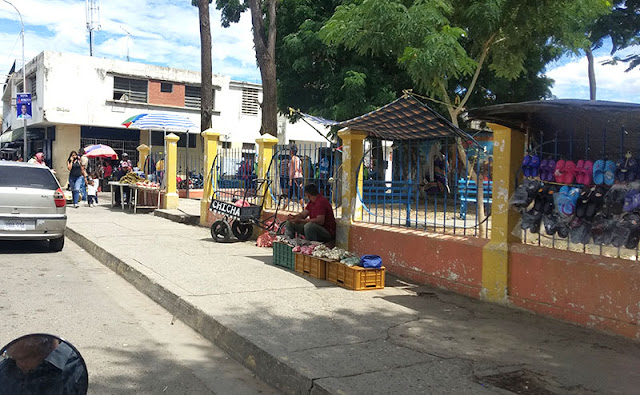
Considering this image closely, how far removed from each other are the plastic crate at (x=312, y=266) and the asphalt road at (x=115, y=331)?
7.29ft

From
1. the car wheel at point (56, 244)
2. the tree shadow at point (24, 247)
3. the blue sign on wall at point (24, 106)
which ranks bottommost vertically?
the tree shadow at point (24, 247)

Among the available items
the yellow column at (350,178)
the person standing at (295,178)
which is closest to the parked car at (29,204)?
the person standing at (295,178)

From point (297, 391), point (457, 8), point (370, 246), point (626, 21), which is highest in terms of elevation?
point (626, 21)

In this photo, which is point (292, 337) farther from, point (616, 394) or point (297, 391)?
point (616, 394)

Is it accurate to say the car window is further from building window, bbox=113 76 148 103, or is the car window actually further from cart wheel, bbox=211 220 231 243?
building window, bbox=113 76 148 103

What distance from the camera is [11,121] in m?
35.9

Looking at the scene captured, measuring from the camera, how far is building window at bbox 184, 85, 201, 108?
3022 cm

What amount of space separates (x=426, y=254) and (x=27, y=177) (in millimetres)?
6958

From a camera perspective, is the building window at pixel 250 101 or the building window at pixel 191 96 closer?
A: the building window at pixel 191 96

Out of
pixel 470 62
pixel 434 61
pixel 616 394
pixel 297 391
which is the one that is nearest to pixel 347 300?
pixel 297 391

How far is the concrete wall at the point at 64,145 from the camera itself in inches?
1087

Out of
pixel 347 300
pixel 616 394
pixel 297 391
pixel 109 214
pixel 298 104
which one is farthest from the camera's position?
pixel 298 104

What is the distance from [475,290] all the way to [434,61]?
17.6 ft

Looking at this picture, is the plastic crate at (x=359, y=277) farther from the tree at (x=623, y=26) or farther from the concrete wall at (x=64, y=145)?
the concrete wall at (x=64, y=145)
